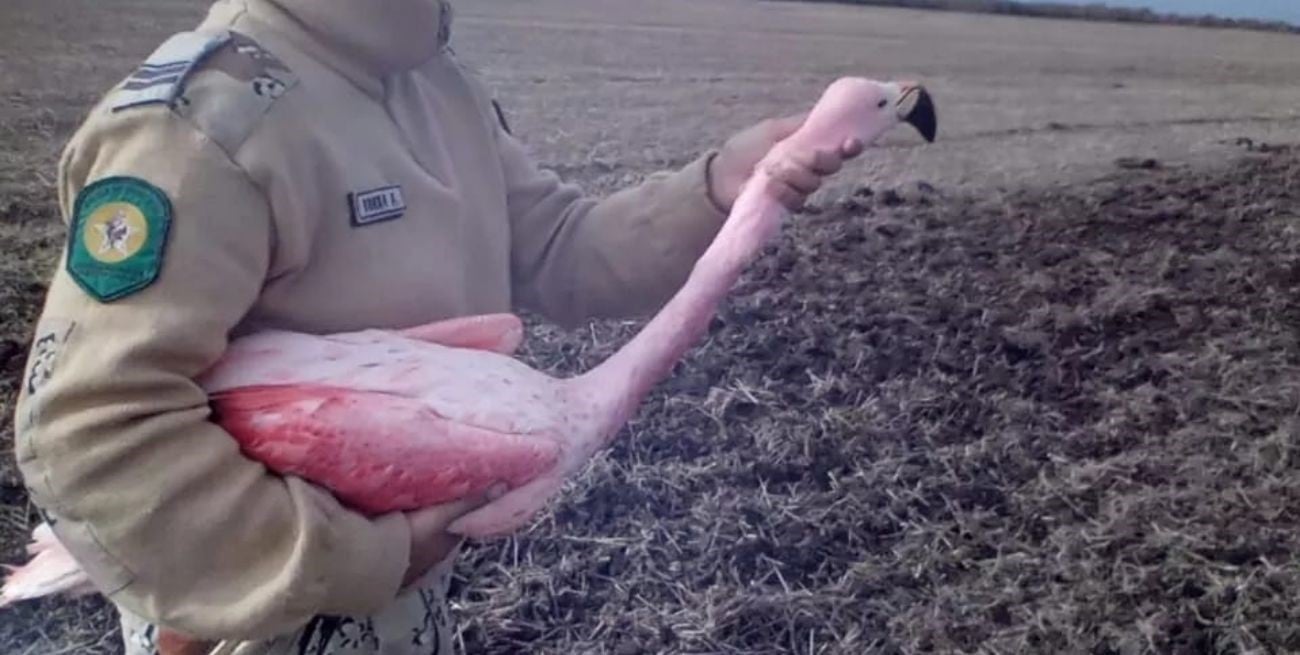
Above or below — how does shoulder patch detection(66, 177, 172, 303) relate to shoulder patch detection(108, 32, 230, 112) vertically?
below

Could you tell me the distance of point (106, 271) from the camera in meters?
0.97

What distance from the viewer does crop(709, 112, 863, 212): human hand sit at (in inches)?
54.1

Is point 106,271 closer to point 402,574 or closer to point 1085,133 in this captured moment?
point 402,574

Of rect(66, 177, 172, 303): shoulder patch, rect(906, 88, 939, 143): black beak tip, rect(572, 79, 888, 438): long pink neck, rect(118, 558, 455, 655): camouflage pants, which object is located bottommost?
rect(118, 558, 455, 655): camouflage pants

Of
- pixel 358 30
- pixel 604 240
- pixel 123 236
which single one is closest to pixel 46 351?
pixel 123 236

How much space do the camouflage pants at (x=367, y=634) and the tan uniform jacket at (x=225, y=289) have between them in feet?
0.37

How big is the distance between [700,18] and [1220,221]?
160 inches

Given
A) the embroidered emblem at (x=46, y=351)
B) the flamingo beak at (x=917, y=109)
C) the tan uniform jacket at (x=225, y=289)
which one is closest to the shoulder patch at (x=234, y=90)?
the tan uniform jacket at (x=225, y=289)

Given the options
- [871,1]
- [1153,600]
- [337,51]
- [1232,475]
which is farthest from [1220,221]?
[871,1]

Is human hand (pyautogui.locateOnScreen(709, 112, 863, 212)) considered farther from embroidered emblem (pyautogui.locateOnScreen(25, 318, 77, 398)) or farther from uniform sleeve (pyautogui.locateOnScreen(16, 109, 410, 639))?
embroidered emblem (pyautogui.locateOnScreen(25, 318, 77, 398))

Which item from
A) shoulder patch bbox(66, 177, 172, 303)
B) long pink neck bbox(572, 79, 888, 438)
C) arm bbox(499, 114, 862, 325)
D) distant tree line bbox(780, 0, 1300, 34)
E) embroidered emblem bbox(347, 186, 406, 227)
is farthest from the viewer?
distant tree line bbox(780, 0, 1300, 34)

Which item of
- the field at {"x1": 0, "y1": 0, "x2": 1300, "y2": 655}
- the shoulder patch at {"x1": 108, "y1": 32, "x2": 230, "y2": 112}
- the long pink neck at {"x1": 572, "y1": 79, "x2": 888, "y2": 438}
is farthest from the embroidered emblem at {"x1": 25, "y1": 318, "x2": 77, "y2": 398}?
the field at {"x1": 0, "y1": 0, "x2": 1300, "y2": 655}

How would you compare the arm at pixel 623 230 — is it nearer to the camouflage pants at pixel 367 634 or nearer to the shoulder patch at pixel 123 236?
the camouflage pants at pixel 367 634

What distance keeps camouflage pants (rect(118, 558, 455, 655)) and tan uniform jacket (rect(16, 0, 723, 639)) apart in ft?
0.37
